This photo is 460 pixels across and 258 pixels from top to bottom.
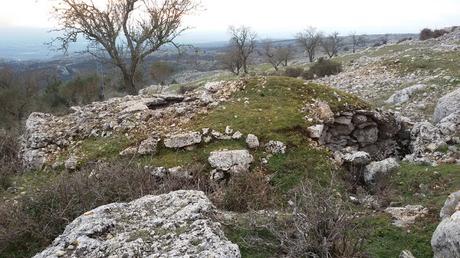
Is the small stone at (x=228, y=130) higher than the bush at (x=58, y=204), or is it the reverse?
the small stone at (x=228, y=130)

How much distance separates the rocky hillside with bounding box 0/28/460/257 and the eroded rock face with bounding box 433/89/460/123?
40 mm

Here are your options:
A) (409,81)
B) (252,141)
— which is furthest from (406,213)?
(409,81)

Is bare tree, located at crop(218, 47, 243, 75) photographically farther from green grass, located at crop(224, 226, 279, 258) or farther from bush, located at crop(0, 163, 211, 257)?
green grass, located at crop(224, 226, 279, 258)

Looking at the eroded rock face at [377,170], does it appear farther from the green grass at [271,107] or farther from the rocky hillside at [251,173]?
the green grass at [271,107]

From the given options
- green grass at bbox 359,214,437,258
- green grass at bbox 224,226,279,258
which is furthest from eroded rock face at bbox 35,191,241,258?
green grass at bbox 359,214,437,258

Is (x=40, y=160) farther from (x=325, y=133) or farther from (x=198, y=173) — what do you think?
(x=325, y=133)

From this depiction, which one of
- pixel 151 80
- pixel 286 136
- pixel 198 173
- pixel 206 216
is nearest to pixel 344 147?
pixel 286 136

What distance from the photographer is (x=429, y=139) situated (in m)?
11.6

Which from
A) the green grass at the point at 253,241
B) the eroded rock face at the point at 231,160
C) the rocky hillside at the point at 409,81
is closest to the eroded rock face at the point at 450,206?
the green grass at the point at 253,241

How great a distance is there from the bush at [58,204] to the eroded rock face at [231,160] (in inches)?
63.6

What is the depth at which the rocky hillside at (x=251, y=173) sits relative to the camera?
5926 millimetres

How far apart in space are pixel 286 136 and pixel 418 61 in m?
14.6

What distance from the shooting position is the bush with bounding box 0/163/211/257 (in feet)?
23.5

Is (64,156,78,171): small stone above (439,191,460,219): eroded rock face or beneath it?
beneath
